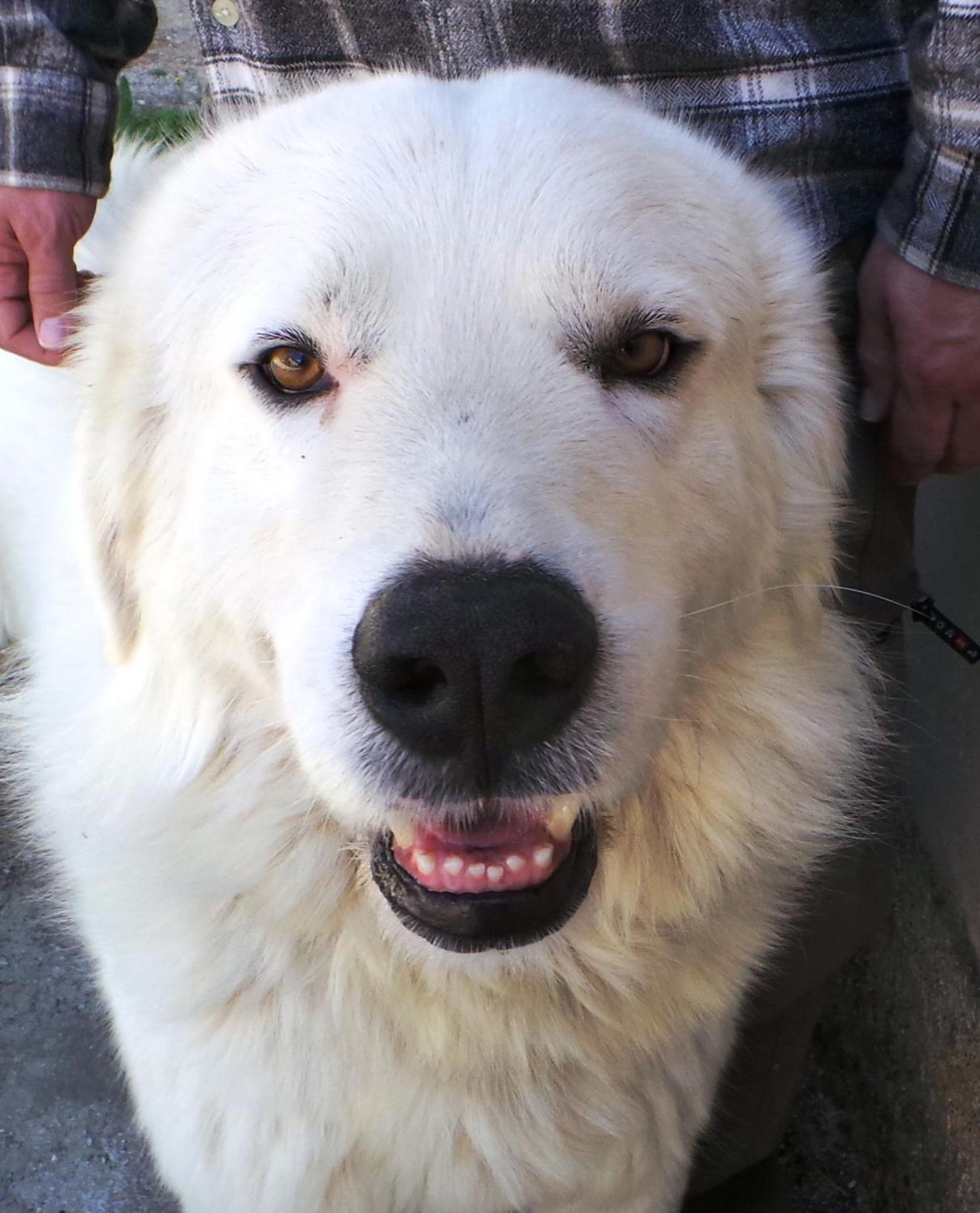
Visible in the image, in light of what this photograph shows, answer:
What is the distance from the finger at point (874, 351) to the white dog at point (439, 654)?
0.42 ft

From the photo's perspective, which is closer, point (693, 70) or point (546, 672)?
point (546, 672)

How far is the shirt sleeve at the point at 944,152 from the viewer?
1.63 m

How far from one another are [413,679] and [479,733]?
0.10 meters

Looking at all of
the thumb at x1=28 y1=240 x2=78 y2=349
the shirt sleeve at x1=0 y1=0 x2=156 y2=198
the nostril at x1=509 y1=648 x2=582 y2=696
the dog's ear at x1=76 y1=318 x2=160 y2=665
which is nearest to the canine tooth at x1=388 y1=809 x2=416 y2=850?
the nostril at x1=509 y1=648 x2=582 y2=696

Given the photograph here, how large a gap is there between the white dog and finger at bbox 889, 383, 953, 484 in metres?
0.16

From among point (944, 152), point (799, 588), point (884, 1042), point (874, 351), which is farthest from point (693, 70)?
point (884, 1042)

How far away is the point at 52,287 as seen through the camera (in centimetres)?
219

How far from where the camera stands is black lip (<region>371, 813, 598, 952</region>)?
150 centimetres

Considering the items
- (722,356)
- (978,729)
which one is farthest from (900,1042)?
(722,356)

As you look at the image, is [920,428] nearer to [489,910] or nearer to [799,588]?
[799,588]

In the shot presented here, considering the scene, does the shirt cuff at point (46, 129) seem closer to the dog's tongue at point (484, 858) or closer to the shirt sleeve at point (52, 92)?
the shirt sleeve at point (52, 92)

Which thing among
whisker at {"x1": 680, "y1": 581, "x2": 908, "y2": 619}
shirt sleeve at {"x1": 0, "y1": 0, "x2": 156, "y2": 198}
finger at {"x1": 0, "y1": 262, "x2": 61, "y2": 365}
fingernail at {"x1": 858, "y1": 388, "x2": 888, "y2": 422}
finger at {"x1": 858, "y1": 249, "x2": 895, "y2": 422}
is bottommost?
whisker at {"x1": 680, "y1": 581, "x2": 908, "y2": 619}

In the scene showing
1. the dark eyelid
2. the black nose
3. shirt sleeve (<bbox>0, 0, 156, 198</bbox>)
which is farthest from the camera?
shirt sleeve (<bbox>0, 0, 156, 198</bbox>)

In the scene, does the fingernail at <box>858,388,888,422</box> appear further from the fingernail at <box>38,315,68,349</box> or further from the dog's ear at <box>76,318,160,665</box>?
the fingernail at <box>38,315,68,349</box>
